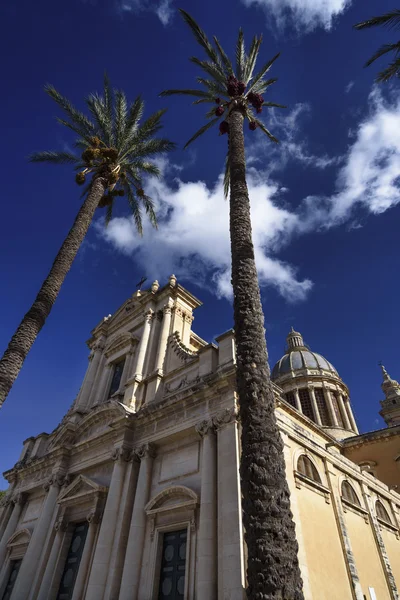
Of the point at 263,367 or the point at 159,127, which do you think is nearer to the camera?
the point at 263,367

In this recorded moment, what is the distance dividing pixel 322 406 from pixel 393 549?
57.6 feet

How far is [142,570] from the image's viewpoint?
11.7 meters

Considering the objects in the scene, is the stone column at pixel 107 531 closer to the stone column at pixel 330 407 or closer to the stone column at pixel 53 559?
the stone column at pixel 53 559

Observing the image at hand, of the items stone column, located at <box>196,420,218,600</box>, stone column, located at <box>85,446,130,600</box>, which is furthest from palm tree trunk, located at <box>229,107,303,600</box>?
stone column, located at <box>85,446,130,600</box>

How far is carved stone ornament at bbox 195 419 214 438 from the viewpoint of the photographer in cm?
1224

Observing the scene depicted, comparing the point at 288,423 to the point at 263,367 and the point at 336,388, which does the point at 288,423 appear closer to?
the point at 263,367

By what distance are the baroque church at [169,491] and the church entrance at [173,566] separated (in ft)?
0.13

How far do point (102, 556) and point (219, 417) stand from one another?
6068 mm

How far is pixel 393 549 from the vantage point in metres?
16.0

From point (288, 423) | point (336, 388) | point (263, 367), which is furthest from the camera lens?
point (336, 388)

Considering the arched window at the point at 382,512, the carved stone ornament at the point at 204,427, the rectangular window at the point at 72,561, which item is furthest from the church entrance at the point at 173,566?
the arched window at the point at 382,512

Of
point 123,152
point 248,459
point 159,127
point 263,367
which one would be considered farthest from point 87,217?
point 248,459

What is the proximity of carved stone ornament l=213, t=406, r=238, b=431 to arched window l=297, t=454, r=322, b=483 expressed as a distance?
3121 mm

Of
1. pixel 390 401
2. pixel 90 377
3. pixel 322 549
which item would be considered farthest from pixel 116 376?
pixel 390 401
